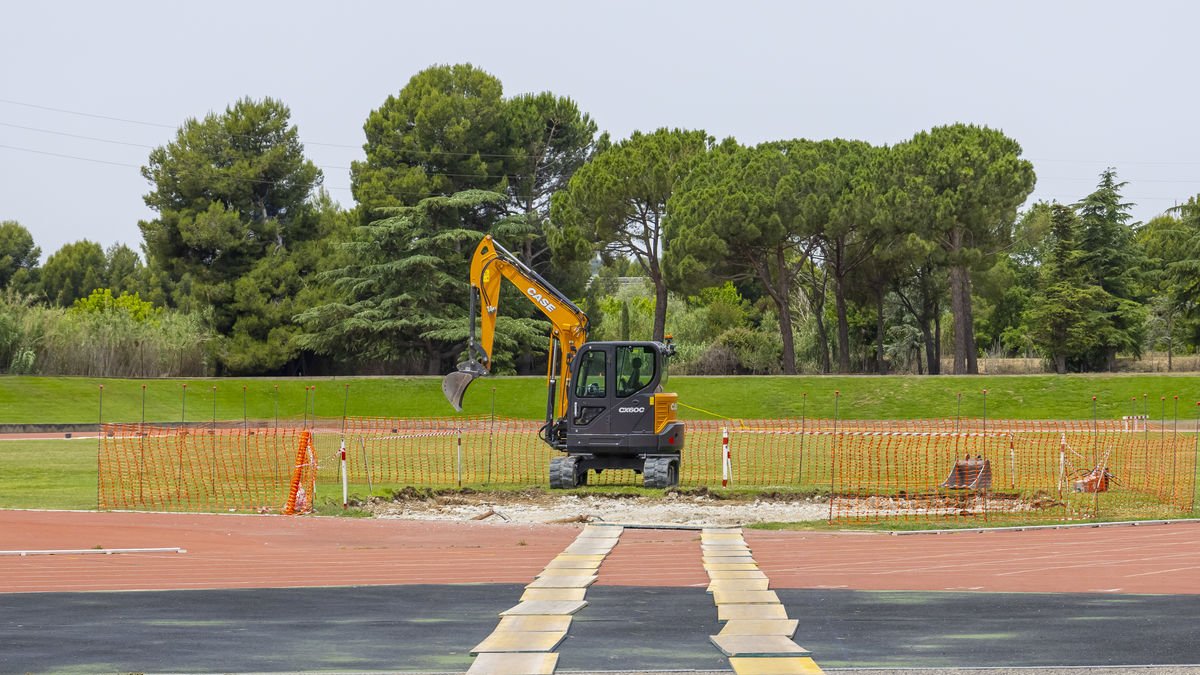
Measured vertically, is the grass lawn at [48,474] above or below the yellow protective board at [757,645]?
below

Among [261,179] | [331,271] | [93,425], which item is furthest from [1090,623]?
[261,179]

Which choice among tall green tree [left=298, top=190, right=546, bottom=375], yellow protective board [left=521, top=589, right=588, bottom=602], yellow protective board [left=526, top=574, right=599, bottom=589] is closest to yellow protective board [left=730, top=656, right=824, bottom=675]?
yellow protective board [left=521, top=589, right=588, bottom=602]

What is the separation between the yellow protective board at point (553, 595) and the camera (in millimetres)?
11812

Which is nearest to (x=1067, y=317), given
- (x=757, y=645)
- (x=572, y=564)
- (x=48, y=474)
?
(x=48, y=474)

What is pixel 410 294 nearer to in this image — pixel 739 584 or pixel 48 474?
pixel 48 474

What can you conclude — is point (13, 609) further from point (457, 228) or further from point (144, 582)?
point (457, 228)

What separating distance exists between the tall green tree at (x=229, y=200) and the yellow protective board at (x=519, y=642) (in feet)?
184

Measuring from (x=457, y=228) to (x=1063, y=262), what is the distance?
95.5ft

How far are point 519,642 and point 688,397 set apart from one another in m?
44.4

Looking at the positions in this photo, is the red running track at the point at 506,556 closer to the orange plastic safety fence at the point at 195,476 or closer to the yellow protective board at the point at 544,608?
the yellow protective board at the point at 544,608

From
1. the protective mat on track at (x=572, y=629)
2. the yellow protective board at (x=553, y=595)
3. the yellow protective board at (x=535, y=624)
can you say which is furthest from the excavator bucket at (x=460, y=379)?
the yellow protective board at (x=535, y=624)

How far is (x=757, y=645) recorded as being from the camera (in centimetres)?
951

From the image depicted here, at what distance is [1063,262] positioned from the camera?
67.4 meters

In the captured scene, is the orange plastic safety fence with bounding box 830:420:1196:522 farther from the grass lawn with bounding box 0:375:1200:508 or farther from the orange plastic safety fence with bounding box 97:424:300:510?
the grass lawn with bounding box 0:375:1200:508
